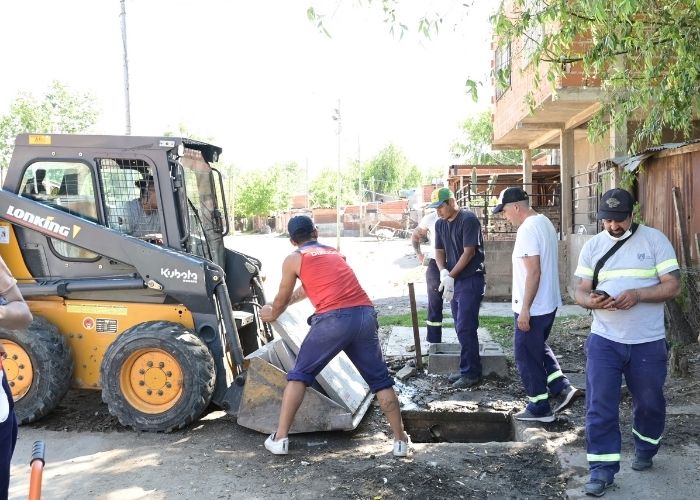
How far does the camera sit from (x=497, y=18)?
568 centimetres

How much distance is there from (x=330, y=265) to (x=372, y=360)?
0.73 meters

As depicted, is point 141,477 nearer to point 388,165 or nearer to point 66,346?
point 66,346

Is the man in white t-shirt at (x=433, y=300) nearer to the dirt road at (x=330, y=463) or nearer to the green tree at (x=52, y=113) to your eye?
the dirt road at (x=330, y=463)

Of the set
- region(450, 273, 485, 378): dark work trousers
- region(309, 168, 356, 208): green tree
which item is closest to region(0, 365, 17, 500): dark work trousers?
region(450, 273, 485, 378): dark work trousers

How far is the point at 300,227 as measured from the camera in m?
5.02

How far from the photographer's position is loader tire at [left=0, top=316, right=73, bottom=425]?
5.54 meters

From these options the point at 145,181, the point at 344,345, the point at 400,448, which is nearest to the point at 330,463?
the point at 400,448

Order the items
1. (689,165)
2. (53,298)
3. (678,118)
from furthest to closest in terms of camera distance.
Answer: (689,165)
(678,118)
(53,298)

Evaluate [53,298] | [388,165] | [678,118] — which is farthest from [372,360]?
[388,165]

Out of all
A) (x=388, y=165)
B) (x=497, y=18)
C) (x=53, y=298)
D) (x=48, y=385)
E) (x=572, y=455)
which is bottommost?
(x=572, y=455)

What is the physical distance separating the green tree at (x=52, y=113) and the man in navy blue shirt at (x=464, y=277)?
2121cm

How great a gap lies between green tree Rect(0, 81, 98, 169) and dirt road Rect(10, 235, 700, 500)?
21234 millimetres

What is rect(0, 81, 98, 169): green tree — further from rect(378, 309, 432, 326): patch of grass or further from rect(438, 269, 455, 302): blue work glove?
rect(438, 269, 455, 302): blue work glove

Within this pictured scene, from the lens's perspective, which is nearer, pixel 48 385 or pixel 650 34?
pixel 48 385
